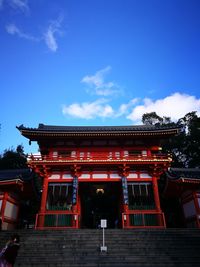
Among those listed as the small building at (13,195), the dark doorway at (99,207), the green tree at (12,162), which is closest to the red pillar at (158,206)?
the dark doorway at (99,207)

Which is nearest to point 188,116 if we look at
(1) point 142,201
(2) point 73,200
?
(1) point 142,201

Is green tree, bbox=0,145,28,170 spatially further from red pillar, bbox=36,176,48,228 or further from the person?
the person

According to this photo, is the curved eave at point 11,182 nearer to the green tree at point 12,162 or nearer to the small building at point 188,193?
the small building at point 188,193

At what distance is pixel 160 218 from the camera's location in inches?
672

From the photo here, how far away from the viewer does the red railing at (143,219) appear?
16.9 meters

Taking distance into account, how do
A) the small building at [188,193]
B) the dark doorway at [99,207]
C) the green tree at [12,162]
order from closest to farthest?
the small building at [188,193] → the dark doorway at [99,207] → the green tree at [12,162]

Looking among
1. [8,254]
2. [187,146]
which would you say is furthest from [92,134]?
[187,146]

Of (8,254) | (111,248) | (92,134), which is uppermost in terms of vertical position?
(92,134)

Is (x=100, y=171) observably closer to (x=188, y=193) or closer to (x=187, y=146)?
(x=188, y=193)

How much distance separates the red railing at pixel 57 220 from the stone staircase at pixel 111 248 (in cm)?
260

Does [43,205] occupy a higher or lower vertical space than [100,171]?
lower

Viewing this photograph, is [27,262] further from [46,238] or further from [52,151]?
[52,151]

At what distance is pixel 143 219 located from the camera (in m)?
17.2

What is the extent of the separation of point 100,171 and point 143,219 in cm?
561
